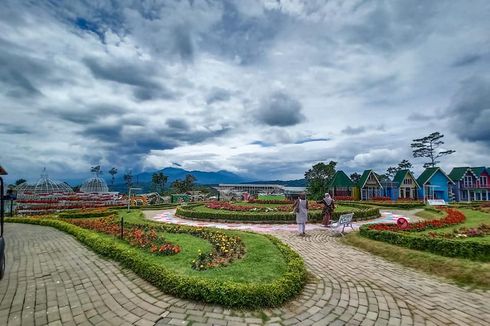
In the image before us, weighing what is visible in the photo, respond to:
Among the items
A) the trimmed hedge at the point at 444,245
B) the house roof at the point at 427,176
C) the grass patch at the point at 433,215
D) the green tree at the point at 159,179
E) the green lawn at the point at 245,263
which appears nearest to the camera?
the green lawn at the point at 245,263

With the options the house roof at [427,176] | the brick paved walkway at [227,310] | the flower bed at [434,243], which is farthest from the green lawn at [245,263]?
the house roof at [427,176]

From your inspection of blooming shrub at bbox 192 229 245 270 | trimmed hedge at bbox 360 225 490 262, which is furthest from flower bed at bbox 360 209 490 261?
blooming shrub at bbox 192 229 245 270

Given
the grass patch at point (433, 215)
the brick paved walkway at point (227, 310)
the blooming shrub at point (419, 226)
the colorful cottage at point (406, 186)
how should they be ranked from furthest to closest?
the colorful cottage at point (406, 186) < the grass patch at point (433, 215) < the blooming shrub at point (419, 226) < the brick paved walkway at point (227, 310)

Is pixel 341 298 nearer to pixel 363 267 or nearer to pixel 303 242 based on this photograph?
pixel 363 267

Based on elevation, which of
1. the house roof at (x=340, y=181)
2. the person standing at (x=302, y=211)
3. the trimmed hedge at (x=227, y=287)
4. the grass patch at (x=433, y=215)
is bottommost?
the grass patch at (x=433, y=215)

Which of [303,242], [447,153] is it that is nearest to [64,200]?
[303,242]

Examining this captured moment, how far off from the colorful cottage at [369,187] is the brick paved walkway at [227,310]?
43.1 meters

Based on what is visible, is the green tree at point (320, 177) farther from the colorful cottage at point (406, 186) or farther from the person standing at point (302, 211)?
the person standing at point (302, 211)

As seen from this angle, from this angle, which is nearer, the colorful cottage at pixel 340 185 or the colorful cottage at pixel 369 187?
the colorful cottage at pixel 369 187

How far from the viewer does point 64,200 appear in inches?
1171

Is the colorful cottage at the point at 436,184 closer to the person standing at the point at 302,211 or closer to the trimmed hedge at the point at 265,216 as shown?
the trimmed hedge at the point at 265,216

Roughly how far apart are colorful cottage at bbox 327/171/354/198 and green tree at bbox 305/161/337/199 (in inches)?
37.2

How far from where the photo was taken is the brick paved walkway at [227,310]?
4734 millimetres

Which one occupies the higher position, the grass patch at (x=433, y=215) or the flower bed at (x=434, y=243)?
the flower bed at (x=434, y=243)
